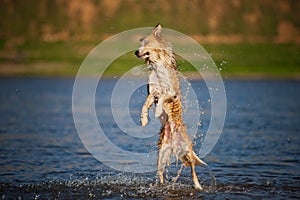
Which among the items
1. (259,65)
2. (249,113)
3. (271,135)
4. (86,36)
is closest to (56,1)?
(86,36)

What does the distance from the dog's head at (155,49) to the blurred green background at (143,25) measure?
6968 centimetres

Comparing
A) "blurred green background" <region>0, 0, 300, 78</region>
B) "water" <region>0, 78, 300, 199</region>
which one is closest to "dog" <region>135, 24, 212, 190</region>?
"water" <region>0, 78, 300, 199</region>

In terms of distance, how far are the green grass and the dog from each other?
6730 centimetres

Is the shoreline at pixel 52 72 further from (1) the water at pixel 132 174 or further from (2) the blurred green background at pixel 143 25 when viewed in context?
(1) the water at pixel 132 174

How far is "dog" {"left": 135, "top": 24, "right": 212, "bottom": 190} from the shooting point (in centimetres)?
1219

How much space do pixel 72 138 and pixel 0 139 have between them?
2573 millimetres

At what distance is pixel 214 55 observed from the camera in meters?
79.9

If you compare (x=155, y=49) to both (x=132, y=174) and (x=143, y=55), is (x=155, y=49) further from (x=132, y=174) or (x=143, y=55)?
(x=132, y=174)

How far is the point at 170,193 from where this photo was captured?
12625mm

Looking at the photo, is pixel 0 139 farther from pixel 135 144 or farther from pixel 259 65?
pixel 259 65

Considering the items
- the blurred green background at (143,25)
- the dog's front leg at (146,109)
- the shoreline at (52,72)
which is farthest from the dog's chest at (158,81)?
the blurred green background at (143,25)

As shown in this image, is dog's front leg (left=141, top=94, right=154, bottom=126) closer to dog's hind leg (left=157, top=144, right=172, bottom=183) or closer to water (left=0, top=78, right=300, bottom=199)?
dog's hind leg (left=157, top=144, right=172, bottom=183)

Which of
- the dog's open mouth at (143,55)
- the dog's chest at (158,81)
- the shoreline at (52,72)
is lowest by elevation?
the dog's chest at (158,81)

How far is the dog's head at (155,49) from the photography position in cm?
1212
